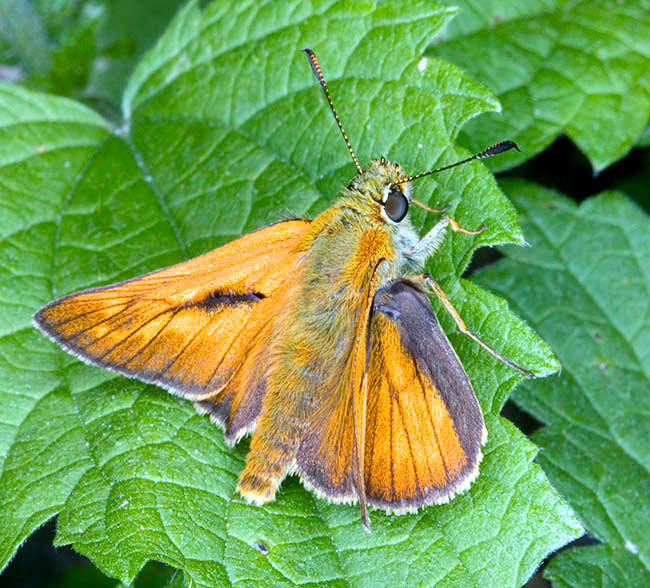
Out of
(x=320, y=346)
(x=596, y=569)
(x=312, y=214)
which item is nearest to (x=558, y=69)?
(x=312, y=214)

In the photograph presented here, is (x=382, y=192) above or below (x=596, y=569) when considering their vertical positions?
above

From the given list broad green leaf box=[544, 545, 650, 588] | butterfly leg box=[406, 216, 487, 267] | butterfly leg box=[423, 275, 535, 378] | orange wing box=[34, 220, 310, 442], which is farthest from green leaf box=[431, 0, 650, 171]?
broad green leaf box=[544, 545, 650, 588]

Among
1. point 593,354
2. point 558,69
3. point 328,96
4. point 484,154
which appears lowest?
point 593,354

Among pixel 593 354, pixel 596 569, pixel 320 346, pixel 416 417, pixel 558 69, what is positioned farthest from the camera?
pixel 558 69

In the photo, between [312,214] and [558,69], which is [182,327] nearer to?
[312,214]

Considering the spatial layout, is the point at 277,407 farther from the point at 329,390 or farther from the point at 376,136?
the point at 376,136

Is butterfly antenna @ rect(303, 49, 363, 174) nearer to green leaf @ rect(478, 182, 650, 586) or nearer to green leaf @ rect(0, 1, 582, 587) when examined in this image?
green leaf @ rect(0, 1, 582, 587)

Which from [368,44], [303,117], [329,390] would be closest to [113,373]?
[329,390]

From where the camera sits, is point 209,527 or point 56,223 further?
point 56,223
